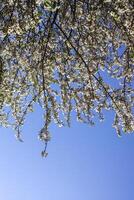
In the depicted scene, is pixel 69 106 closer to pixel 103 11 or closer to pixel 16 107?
pixel 16 107

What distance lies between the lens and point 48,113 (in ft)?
44.0

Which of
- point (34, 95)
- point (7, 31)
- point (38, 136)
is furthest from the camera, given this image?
point (34, 95)

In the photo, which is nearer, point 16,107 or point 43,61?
point 43,61

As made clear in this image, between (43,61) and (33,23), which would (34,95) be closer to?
(43,61)

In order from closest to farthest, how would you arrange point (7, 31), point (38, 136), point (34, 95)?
point (7, 31)
point (38, 136)
point (34, 95)

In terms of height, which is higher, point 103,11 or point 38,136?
point 103,11

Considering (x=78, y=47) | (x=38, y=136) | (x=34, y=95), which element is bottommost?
(x=38, y=136)

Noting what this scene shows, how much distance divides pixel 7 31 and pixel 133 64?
4442mm

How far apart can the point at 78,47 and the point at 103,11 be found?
112cm

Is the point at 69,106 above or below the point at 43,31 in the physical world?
below

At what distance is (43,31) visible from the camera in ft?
44.2

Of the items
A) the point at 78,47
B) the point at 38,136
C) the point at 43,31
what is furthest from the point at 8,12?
the point at 38,136

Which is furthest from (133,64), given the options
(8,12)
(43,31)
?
(8,12)

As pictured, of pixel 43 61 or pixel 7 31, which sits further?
pixel 43 61
